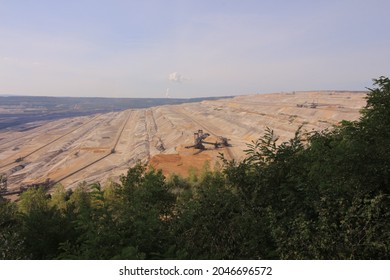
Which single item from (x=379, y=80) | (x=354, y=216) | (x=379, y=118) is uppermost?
(x=379, y=80)

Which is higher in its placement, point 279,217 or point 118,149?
point 279,217

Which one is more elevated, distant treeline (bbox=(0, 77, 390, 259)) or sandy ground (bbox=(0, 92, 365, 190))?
distant treeline (bbox=(0, 77, 390, 259))

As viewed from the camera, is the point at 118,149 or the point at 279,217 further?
the point at 118,149

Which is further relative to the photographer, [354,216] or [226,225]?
[226,225]

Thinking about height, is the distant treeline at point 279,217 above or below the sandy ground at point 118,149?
above

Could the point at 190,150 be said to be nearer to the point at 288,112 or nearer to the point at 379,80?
the point at 379,80

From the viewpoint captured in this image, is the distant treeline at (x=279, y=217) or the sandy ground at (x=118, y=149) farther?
the sandy ground at (x=118, y=149)

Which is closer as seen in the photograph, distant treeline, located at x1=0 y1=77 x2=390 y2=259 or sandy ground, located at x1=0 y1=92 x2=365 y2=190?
distant treeline, located at x1=0 y1=77 x2=390 y2=259

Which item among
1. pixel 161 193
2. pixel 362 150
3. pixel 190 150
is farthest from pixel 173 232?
pixel 190 150
